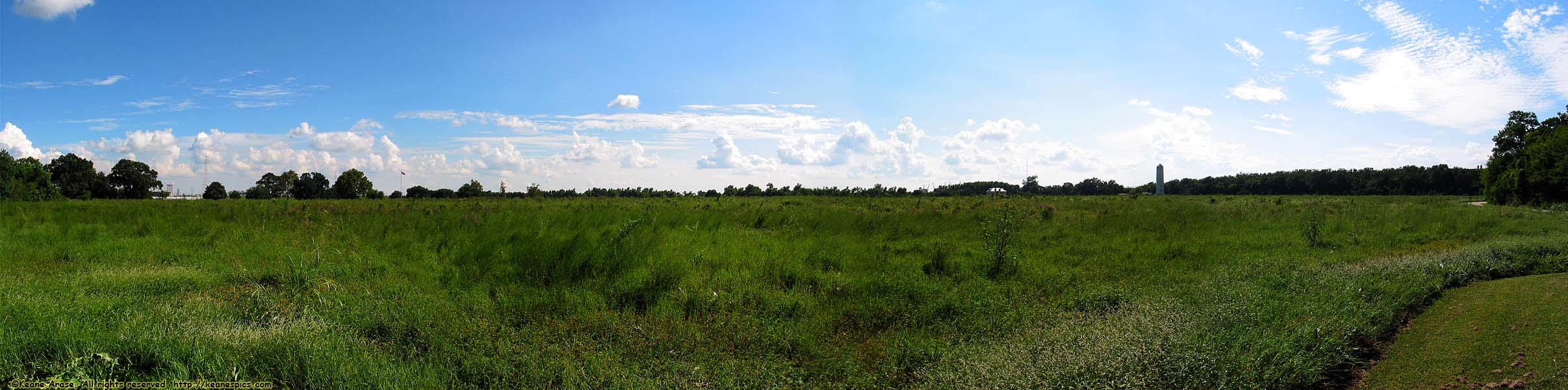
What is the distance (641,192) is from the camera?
42531mm

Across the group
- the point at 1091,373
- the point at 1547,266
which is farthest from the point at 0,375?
the point at 1547,266

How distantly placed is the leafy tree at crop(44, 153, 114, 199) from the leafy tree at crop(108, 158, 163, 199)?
56 centimetres

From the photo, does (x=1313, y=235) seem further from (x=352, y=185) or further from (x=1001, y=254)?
(x=352, y=185)

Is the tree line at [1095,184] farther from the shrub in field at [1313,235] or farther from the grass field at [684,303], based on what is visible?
the shrub in field at [1313,235]

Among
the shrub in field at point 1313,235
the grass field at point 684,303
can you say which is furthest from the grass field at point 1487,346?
the shrub in field at point 1313,235

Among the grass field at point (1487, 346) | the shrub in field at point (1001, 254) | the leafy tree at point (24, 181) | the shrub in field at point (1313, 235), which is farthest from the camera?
the leafy tree at point (24, 181)

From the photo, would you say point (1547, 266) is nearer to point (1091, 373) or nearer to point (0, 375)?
point (1091, 373)

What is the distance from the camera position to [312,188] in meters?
29.1

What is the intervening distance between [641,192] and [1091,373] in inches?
1611

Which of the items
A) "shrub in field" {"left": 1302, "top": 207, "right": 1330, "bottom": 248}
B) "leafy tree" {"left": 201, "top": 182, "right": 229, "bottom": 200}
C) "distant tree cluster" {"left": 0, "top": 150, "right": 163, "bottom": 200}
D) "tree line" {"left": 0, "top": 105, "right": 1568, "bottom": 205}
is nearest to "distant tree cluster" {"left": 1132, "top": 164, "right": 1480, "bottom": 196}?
"tree line" {"left": 0, "top": 105, "right": 1568, "bottom": 205}

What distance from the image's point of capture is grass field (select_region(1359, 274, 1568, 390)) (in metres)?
3.42

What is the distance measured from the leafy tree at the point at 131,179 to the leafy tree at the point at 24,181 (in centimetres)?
883

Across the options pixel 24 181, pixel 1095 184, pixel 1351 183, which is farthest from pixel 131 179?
pixel 1351 183

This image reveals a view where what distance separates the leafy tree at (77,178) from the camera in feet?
121
